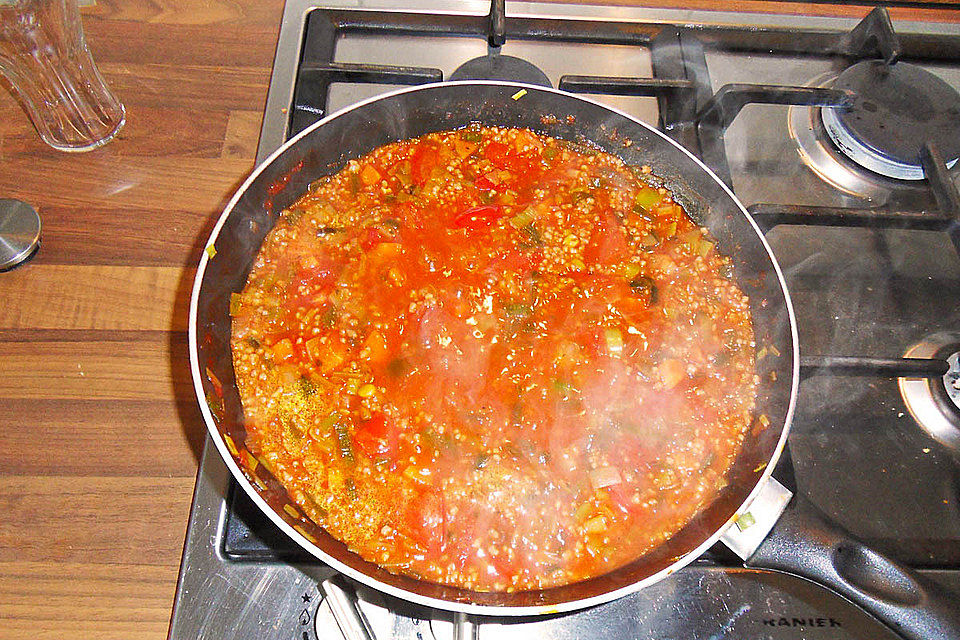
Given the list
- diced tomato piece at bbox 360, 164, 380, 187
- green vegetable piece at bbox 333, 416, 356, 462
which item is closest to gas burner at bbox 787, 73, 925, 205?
diced tomato piece at bbox 360, 164, 380, 187

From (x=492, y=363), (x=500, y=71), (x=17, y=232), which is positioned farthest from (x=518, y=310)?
(x=17, y=232)

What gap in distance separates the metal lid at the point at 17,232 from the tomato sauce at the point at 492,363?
70cm

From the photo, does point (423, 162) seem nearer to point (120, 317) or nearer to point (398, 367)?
point (398, 367)

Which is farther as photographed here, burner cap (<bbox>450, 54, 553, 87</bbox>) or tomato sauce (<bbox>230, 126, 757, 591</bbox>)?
burner cap (<bbox>450, 54, 553, 87</bbox>)

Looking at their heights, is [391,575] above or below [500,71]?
below

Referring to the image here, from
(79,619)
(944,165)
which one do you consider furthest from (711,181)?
(79,619)

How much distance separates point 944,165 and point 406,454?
159cm

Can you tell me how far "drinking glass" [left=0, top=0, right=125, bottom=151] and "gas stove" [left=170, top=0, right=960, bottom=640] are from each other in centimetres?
52

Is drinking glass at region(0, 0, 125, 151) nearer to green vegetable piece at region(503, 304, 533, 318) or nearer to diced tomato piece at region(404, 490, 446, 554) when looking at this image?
green vegetable piece at region(503, 304, 533, 318)

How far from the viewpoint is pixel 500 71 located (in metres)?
1.89

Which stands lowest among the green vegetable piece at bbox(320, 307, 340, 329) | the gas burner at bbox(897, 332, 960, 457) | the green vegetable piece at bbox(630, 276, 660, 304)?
the gas burner at bbox(897, 332, 960, 457)

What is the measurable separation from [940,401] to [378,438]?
1.31 m

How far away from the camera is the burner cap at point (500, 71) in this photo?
1883mm

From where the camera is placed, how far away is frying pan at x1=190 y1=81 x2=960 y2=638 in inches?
47.1
